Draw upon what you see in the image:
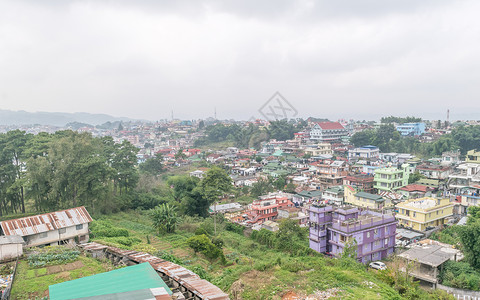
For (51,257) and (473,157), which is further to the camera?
(473,157)

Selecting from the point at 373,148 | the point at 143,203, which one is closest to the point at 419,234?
the point at 143,203

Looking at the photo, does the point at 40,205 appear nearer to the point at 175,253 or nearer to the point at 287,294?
the point at 175,253

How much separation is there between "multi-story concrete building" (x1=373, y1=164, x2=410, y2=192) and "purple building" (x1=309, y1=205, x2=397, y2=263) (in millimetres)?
17508

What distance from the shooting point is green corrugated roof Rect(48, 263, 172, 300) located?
9828 mm

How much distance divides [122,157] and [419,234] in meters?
31.2

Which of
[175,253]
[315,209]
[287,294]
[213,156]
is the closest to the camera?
[287,294]

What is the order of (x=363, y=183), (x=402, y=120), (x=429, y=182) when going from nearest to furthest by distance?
(x=429, y=182) → (x=363, y=183) → (x=402, y=120)

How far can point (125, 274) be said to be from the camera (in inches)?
452

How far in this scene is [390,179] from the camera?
135 feet

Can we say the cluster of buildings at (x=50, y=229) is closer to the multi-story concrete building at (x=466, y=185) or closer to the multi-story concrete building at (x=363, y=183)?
the multi-story concrete building at (x=363, y=183)

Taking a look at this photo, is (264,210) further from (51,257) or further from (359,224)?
(51,257)

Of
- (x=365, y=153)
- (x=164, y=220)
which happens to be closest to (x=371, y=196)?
(x=164, y=220)

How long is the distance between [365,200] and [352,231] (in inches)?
568

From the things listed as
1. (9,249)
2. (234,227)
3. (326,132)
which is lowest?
(234,227)
